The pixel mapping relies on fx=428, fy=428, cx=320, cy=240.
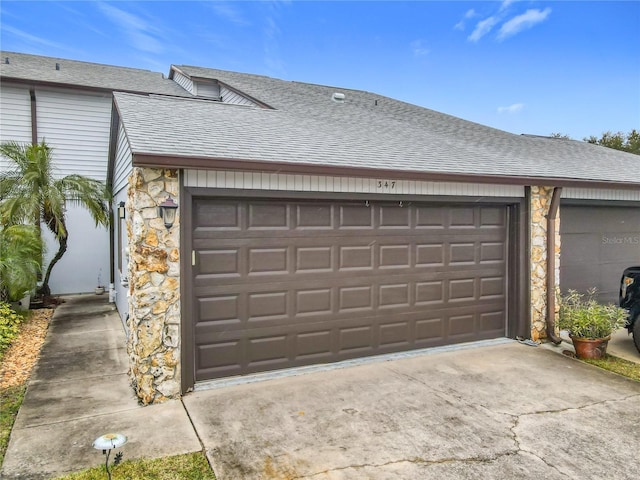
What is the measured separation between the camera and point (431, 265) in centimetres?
632

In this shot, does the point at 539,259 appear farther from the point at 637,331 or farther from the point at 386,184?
the point at 386,184

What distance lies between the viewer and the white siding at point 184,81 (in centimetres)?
1266

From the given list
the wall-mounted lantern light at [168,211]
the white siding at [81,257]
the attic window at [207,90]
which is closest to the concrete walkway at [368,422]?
the wall-mounted lantern light at [168,211]

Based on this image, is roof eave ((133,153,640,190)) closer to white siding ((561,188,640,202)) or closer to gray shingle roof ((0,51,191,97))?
white siding ((561,188,640,202))

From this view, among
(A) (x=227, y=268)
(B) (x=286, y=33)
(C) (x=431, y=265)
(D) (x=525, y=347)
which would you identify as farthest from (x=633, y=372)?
(B) (x=286, y=33)

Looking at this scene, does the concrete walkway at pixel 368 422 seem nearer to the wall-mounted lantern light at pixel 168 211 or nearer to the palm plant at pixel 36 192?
→ the wall-mounted lantern light at pixel 168 211

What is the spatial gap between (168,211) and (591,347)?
5774 mm

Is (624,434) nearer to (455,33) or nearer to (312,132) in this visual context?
(312,132)

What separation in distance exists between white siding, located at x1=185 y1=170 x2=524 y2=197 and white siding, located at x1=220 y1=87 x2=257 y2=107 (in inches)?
173

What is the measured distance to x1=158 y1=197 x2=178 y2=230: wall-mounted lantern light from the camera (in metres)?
4.51

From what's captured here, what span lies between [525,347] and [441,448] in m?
3.58

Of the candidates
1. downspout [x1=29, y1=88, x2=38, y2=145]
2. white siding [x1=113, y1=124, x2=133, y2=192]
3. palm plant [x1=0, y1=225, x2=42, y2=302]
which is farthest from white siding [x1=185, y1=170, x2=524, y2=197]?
downspout [x1=29, y1=88, x2=38, y2=145]

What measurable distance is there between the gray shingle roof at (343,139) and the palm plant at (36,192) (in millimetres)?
3859

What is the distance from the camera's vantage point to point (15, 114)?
36.9ft
